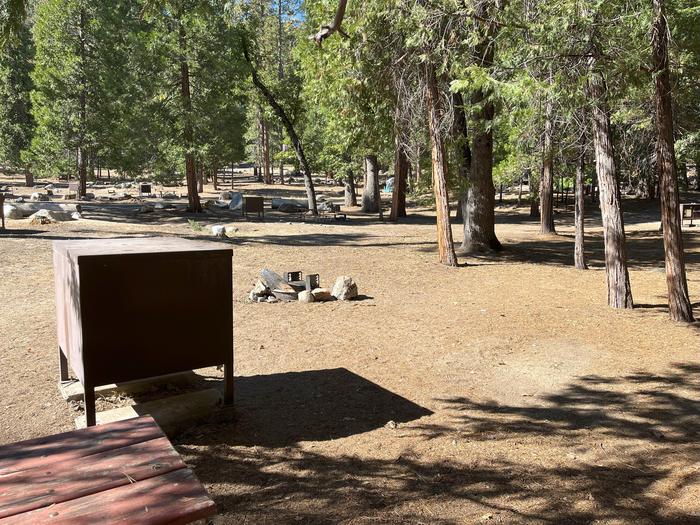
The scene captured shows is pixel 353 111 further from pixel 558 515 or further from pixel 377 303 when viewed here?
pixel 558 515

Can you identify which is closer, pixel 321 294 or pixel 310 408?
pixel 310 408

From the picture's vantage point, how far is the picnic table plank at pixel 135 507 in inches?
77.7

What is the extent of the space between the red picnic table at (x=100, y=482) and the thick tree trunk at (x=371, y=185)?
84.6ft

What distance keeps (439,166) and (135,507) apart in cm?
1216

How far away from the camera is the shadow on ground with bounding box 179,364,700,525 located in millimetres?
3486

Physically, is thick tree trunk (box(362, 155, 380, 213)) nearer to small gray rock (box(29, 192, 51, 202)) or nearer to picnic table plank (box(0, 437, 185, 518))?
small gray rock (box(29, 192, 51, 202))

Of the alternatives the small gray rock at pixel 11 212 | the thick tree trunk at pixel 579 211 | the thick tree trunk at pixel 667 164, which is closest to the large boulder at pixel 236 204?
the small gray rock at pixel 11 212

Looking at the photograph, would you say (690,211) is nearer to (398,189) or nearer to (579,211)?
(398,189)

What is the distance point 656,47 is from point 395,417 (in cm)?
618

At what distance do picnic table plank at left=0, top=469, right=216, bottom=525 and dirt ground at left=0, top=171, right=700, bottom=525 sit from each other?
4.39ft

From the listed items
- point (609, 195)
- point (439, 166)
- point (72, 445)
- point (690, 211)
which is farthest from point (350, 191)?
point (72, 445)

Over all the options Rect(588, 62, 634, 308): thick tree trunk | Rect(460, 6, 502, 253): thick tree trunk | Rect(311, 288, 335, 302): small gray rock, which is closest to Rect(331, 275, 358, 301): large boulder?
Rect(311, 288, 335, 302): small gray rock

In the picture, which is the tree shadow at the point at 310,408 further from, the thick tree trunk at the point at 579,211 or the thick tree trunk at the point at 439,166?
the thick tree trunk at the point at 579,211

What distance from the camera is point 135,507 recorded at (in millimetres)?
2066
